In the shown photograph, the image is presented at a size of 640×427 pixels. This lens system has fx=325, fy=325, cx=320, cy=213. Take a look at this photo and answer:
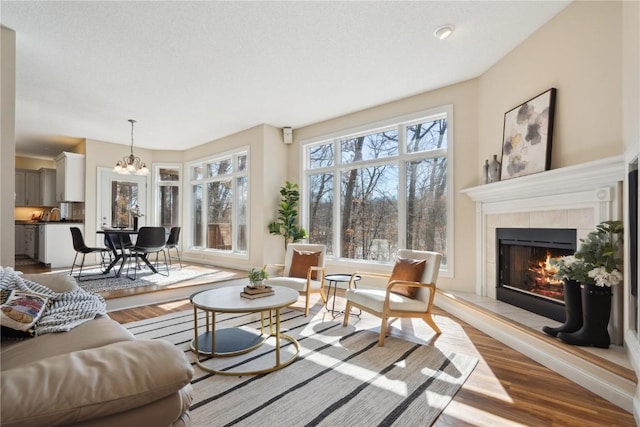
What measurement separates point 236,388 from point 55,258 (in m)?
6.61

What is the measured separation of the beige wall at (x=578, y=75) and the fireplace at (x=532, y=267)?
0.69 metres

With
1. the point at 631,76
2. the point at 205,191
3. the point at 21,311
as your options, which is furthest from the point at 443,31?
the point at 205,191

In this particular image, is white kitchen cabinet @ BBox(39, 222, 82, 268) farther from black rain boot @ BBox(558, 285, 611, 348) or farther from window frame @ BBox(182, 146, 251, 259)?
black rain boot @ BBox(558, 285, 611, 348)

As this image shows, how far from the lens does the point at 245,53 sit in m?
3.51

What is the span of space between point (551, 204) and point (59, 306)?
395 centimetres

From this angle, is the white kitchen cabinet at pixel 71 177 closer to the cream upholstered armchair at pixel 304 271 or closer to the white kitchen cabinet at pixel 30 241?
the white kitchen cabinet at pixel 30 241

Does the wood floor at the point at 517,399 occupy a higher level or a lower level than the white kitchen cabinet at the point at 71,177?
lower

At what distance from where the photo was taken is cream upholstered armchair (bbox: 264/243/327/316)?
12.5ft

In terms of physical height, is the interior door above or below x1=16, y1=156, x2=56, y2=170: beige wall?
below

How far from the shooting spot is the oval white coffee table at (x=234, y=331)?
2.43 meters

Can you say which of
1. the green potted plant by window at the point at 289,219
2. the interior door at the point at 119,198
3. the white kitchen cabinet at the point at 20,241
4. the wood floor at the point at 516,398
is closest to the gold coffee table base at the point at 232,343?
the wood floor at the point at 516,398

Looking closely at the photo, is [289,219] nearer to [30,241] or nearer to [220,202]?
[220,202]

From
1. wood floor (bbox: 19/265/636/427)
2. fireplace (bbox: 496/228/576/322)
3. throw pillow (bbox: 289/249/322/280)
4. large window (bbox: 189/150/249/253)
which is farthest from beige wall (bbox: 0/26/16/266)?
fireplace (bbox: 496/228/576/322)

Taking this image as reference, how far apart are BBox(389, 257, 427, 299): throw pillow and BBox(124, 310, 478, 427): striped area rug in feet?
1.52
